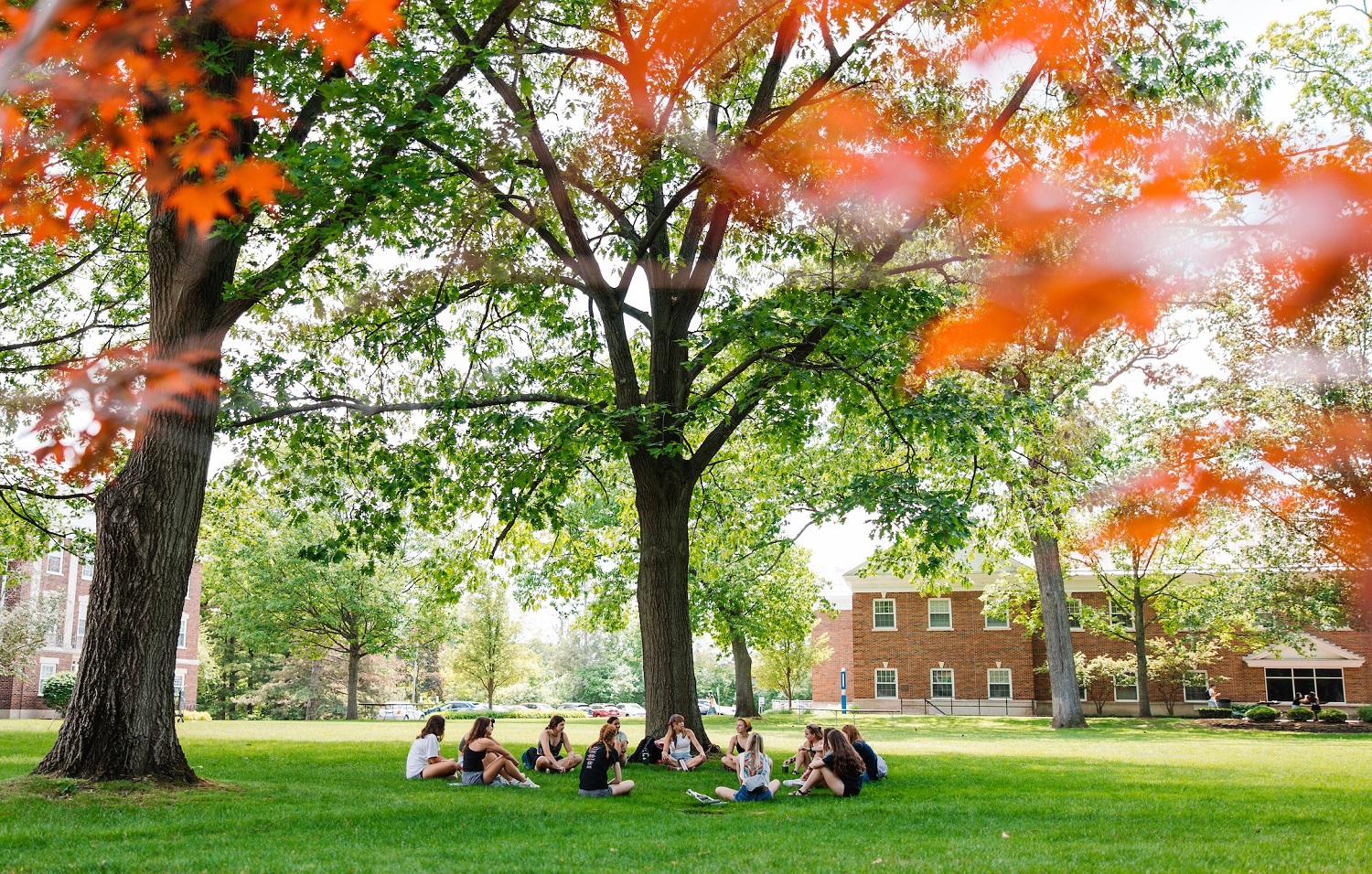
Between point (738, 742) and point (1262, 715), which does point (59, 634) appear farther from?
point (1262, 715)

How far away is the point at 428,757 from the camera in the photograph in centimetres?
1380

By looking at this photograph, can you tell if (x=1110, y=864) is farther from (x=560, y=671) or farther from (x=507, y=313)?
(x=560, y=671)

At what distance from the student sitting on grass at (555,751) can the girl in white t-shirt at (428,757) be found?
1.93 m

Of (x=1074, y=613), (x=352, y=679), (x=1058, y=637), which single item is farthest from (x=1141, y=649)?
(x=352, y=679)

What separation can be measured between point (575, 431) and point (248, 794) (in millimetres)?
6627

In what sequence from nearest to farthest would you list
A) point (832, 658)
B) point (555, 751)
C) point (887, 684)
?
point (555, 751) < point (887, 684) < point (832, 658)

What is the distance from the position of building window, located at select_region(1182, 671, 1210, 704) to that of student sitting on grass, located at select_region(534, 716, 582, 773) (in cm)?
4067

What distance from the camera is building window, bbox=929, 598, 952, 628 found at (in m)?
51.1

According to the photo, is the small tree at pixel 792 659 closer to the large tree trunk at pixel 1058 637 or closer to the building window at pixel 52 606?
the large tree trunk at pixel 1058 637

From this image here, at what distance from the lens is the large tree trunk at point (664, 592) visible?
16.4 meters

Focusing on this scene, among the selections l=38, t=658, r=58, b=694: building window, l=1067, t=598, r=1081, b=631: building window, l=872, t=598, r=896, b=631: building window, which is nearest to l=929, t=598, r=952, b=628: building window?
l=872, t=598, r=896, b=631: building window

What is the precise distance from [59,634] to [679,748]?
156ft

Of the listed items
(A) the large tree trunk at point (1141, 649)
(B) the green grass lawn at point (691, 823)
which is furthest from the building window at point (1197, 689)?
(B) the green grass lawn at point (691, 823)

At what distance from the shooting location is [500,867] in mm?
7281
